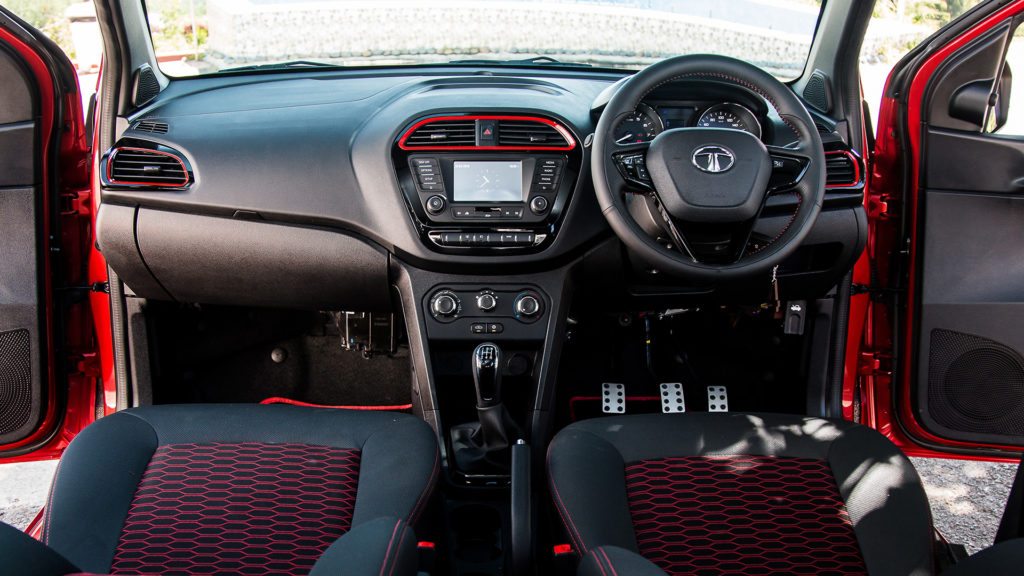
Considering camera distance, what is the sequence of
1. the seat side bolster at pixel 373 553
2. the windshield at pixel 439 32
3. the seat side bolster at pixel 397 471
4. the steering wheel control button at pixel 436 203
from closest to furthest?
the seat side bolster at pixel 373 553 < the seat side bolster at pixel 397 471 < the steering wheel control button at pixel 436 203 < the windshield at pixel 439 32

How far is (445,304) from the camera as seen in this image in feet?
6.64

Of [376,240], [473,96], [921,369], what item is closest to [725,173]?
[473,96]

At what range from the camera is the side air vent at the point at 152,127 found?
203 centimetres

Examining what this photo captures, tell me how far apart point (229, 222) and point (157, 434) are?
617mm

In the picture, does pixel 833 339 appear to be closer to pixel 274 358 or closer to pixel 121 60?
pixel 274 358

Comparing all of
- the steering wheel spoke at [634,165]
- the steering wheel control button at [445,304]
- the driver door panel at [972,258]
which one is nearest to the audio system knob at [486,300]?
the steering wheel control button at [445,304]

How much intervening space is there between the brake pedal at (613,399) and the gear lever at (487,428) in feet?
2.22

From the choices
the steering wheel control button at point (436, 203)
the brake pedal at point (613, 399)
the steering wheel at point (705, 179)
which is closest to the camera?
the steering wheel at point (705, 179)

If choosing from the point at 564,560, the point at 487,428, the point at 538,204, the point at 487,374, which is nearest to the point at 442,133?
the point at 538,204

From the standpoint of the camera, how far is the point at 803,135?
1754 mm

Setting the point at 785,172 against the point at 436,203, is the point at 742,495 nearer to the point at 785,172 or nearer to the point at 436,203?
the point at 785,172

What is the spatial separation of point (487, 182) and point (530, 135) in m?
0.17

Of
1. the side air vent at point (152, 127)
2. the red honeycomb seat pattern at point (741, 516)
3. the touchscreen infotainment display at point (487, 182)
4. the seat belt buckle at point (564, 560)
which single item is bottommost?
the seat belt buckle at point (564, 560)

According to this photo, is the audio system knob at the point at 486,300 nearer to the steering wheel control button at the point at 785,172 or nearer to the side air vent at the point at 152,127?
the steering wheel control button at the point at 785,172
